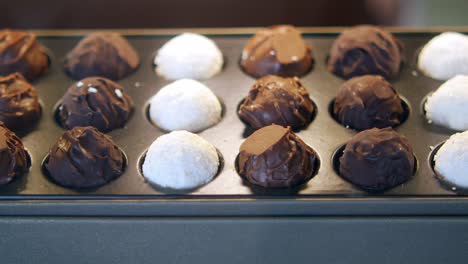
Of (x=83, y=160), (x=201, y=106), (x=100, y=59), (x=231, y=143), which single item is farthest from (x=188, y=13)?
(x=83, y=160)

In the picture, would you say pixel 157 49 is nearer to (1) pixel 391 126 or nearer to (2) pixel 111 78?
(2) pixel 111 78

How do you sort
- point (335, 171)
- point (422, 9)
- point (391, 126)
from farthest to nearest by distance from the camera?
point (422, 9) → point (391, 126) → point (335, 171)

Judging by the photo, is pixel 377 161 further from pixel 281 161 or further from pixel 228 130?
pixel 228 130

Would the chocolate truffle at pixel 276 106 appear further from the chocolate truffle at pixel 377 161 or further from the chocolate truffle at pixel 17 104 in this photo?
the chocolate truffle at pixel 17 104

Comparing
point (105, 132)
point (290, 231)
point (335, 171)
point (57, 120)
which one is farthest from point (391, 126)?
point (57, 120)

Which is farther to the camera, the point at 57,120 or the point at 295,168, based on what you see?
the point at 57,120

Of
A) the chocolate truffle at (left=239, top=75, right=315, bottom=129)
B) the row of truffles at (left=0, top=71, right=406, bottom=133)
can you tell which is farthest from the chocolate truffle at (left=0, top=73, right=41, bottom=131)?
the chocolate truffle at (left=239, top=75, right=315, bottom=129)

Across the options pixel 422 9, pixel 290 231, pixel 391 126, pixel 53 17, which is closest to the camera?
pixel 290 231
